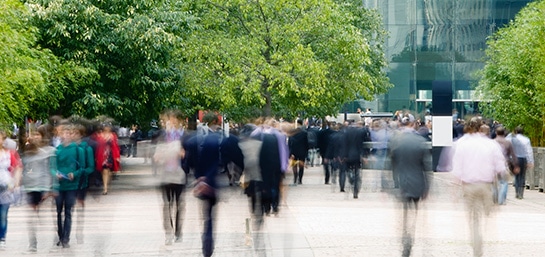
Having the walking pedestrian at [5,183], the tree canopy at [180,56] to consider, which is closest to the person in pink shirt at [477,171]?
the walking pedestrian at [5,183]

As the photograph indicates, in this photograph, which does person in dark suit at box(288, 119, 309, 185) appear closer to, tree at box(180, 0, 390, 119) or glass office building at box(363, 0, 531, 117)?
tree at box(180, 0, 390, 119)

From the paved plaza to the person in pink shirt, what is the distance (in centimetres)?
101

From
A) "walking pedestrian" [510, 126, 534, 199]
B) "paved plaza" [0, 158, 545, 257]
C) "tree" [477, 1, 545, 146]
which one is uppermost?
"tree" [477, 1, 545, 146]

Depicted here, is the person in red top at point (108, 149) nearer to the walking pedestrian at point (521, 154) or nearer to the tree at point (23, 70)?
the tree at point (23, 70)

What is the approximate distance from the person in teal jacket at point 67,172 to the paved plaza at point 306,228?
2.04ft

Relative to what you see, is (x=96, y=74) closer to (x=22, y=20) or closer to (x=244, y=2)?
(x=22, y=20)

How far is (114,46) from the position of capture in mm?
32875

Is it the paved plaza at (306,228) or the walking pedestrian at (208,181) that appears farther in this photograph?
the paved plaza at (306,228)

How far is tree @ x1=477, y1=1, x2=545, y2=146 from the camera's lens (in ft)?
112

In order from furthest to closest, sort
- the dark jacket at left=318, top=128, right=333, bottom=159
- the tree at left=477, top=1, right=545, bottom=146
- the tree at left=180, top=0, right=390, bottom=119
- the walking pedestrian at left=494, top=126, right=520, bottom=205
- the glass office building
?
the glass office building
the tree at left=180, top=0, right=390, bottom=119
the tree at left=477, top=1, right=545, bottom=146
the dark jacket at left=318, top=128, right=333, bottom=159
the walking pedestrian at left=494, top=126, right=520, bottom=205

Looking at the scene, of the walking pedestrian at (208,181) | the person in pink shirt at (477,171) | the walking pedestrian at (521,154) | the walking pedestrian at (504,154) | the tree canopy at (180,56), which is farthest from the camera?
the tree canopy at (180,56)

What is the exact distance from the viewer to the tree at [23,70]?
28.1 metres

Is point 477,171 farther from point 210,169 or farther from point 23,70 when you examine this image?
point 23,70

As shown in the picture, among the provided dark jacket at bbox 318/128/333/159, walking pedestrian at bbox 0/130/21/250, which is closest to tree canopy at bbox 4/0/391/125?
dark jacket at bbox 318/128/333/159
